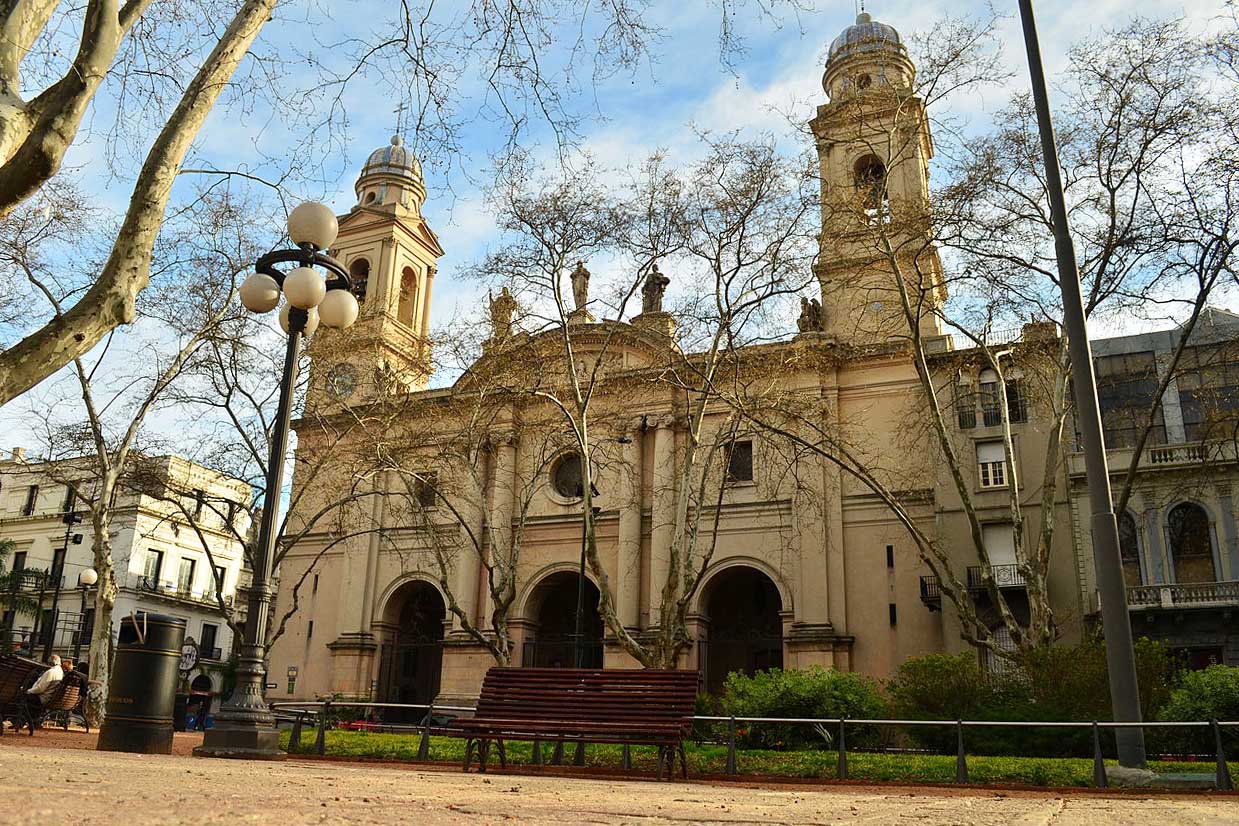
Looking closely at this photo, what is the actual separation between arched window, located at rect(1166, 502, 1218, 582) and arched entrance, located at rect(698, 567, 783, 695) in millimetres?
10828

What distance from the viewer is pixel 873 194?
810 inches

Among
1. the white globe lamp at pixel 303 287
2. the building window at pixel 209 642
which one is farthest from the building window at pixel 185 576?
the white globe lamp at pixel 303 287

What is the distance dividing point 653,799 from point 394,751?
310 inches

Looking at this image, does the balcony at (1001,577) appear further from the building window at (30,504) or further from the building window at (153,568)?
the building window at (30,504)

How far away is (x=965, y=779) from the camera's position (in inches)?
390

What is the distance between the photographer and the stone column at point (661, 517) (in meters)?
29.3

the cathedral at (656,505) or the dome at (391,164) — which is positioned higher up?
the dome at (391,164)

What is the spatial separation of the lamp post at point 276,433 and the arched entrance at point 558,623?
20596mm

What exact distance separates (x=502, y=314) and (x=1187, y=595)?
18713mm

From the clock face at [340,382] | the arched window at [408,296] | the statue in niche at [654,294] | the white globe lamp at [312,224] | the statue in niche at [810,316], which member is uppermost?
the arched window at [408,296]

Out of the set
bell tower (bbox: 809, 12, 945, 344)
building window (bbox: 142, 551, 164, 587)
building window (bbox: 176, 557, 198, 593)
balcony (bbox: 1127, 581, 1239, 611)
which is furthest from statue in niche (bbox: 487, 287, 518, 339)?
building window (bbox: 176, 557, 198, 593)

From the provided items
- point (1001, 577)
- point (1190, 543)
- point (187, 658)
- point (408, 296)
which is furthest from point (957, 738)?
point (408, 296)

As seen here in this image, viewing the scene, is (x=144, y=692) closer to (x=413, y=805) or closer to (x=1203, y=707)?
(x=413, y=805)

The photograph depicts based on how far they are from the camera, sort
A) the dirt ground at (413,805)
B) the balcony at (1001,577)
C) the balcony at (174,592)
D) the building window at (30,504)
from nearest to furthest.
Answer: the dirt ground at (413,805)
the balcony at (1001,577)
the balcony at (174,592)
the building window at (30,504)
